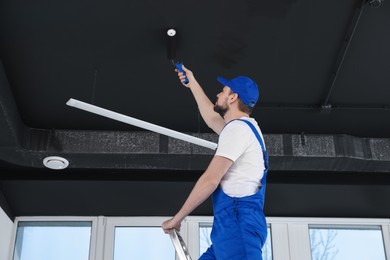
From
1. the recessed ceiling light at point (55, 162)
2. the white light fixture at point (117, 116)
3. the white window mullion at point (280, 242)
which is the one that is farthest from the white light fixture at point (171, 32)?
the white window mullion at point (280, 242)

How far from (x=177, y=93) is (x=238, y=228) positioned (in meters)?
2.38

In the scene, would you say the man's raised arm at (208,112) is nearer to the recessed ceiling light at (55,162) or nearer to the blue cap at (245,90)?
the blue cap at (245,90)

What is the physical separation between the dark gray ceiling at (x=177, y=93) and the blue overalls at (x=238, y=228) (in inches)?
67.7

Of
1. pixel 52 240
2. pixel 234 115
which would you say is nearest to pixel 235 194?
pixel 234 115

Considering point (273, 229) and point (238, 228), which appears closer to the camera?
point (238, 228)

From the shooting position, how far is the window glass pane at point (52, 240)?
5.29 metres

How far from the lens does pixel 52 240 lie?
17.6 ft

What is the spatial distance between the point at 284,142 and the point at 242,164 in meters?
2.64

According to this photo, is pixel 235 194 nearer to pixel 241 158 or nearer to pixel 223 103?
pixel 241 158

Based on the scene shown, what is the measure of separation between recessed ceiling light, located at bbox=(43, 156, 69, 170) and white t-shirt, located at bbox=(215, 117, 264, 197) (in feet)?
8.74

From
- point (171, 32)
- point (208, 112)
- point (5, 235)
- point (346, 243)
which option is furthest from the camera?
point (346, 243)

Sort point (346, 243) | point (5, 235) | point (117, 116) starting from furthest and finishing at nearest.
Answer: point (346, 243) → point (5, 235) → point (117, 116)

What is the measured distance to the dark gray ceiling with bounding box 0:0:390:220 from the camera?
3.56 meters

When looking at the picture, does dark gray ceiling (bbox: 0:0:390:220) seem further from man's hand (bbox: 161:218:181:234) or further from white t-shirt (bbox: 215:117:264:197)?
man's hand (bbox: 161:218:181:234)
